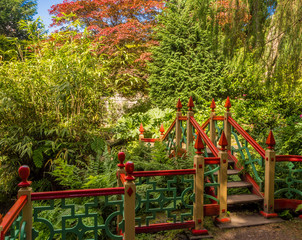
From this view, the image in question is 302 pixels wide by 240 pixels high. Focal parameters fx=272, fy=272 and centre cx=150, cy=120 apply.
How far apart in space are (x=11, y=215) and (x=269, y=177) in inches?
129

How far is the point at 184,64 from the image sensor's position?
356 inches

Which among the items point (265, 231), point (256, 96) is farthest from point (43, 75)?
point (256, 96)

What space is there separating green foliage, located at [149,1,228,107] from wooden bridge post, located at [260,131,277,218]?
16.8ft

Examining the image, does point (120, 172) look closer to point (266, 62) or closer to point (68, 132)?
point (68, 132)

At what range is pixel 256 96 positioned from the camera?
916 cm

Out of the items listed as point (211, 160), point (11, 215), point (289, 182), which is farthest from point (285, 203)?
point (11, 215)

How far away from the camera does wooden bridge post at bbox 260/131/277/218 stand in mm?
3775

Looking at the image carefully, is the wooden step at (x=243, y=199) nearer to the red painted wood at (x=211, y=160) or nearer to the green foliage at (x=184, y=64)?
the red painted wood at (x=211, y=160)

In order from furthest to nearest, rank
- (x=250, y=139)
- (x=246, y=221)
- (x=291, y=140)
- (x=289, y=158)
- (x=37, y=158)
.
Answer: (x=291, y=140) → (x=37, y=158) → (x=250, y=139) → (x=289, y=158) → (x=246, y=221)

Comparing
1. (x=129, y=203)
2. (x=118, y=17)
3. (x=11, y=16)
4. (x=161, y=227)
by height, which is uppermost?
(x=11, y=16)

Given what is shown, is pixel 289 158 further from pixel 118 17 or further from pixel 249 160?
pixel 118 17

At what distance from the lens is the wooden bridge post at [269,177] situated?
3.78 meters

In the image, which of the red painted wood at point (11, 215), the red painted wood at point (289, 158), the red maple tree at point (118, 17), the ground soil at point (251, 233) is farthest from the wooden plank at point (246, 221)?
the red maple tree at point (118, 17)

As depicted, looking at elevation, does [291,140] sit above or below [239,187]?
above
